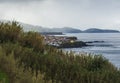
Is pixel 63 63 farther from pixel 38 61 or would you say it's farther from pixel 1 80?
pixel 1 80

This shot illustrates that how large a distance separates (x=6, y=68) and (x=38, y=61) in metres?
2.58

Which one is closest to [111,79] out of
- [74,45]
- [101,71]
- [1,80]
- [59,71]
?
[101,71]

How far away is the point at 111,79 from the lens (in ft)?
42.1

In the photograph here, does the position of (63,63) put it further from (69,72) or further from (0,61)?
(0,61)

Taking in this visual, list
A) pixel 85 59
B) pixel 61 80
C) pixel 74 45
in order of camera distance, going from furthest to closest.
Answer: pixel 74 45
pixel 85 59
pixel 61 80

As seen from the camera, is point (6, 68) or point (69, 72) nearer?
point (6, 68)

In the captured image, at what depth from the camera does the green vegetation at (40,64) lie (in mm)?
10828

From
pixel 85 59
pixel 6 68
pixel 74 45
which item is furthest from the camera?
pixel 74 45

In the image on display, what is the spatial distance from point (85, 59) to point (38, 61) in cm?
238

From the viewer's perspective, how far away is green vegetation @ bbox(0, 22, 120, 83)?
35.5ft

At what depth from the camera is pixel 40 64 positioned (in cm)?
1312

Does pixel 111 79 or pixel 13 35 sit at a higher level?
pixel 13 35

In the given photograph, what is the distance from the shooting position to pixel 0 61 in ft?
36.8

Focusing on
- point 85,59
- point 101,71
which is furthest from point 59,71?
point 85,59
